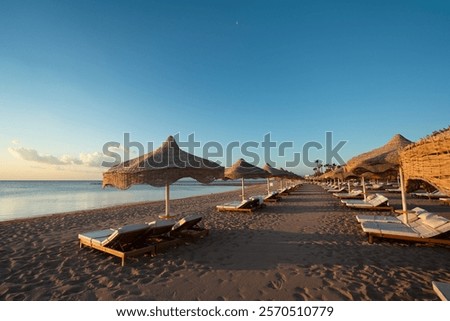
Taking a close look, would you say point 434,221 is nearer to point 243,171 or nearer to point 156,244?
point 156,244

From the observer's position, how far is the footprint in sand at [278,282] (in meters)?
3.53

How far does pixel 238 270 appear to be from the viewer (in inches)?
165

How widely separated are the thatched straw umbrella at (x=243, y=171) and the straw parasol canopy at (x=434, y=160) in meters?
9.04

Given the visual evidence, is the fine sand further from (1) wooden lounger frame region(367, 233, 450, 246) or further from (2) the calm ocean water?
(2) the calm ocean water

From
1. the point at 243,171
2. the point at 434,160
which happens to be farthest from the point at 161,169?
the point at 243,171

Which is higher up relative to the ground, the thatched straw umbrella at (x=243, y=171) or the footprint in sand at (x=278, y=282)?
the thatched straw umbrella at (x=243, y=171)

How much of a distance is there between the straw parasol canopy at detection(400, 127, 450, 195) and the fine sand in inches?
80.7

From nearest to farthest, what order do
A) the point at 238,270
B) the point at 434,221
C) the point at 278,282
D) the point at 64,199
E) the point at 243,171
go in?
the point at 278,282, the point at 238,270, the point at 434,221, the point at 243,171, the point at 64,199

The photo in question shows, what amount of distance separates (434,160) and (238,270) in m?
3.34

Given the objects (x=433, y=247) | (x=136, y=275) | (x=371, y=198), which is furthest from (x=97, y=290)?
(x=371, y=198)

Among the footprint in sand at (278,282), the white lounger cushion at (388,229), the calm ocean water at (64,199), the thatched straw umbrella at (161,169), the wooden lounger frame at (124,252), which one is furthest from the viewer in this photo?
the calm ocean water at (64,199)

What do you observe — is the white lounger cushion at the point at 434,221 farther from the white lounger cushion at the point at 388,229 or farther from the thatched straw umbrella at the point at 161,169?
the thatched straw umbrella at the point at 161,169

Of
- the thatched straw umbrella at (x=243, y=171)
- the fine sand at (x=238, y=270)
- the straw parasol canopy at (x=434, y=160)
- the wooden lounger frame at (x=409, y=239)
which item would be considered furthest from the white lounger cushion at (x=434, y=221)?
the thatched straw umbrella at (x=243, y=171)

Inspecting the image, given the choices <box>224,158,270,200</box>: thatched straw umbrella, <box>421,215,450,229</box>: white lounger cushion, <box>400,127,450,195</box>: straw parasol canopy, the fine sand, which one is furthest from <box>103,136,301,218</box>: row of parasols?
<box>421,215,450,229</box>: white lounger cushion
